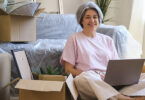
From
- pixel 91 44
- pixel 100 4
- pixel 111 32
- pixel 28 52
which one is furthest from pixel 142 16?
pixel 28 52

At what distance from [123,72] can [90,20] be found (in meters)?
0.52

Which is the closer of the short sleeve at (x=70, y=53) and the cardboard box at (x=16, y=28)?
the short sleeve at (x=70, y=53)

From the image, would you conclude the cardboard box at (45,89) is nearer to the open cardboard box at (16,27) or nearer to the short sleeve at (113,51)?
the short sleeve at (113,51)

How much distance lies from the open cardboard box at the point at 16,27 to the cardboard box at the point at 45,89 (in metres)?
0.71

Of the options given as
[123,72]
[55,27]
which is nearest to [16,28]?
[55,27]

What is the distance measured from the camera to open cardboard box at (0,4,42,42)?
1835mm

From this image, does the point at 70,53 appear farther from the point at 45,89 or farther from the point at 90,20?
the point at 45,89

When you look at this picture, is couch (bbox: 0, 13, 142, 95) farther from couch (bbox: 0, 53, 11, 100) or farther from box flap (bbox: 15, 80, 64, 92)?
box flap (bbox: 15, 80, 64, 92)

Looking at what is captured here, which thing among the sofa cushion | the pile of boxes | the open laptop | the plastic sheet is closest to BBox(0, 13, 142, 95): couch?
the sofa cushion

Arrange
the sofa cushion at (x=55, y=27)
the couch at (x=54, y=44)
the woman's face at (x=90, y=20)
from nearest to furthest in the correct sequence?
the woman's face at (x=90, y=20)
the couch at (x=54, y=44)
the sofa cushion at (x=55, y=27)

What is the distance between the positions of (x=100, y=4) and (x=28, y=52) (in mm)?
1813

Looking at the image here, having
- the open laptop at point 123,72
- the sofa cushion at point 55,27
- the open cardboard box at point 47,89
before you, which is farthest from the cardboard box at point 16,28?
the open laptop at point 123,72

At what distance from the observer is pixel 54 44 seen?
2.04m

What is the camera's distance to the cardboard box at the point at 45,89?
1.20m
